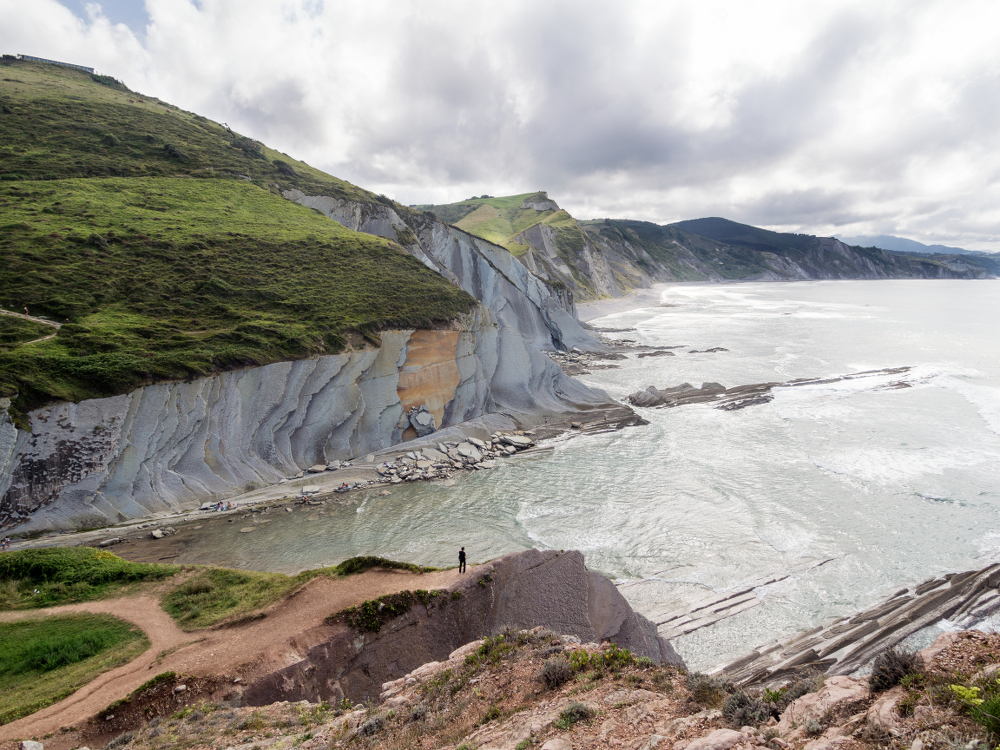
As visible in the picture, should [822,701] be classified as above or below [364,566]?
above

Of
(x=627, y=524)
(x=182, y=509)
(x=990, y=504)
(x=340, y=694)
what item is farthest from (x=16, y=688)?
(x=990, y=504)

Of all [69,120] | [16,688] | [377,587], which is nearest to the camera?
[16,688]

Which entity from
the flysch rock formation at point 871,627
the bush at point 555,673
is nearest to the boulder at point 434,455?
the flysch rock formation at point 871,627

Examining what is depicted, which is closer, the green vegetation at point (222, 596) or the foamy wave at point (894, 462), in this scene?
the green vegetation at point (222, 596)

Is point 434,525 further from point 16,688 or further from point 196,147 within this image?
point 196,147

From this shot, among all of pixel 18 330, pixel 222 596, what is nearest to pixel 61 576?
pixel 222 596

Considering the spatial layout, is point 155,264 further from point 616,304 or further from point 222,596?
point 616,304

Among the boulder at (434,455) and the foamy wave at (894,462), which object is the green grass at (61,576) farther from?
the foamy wave at (894,462)
